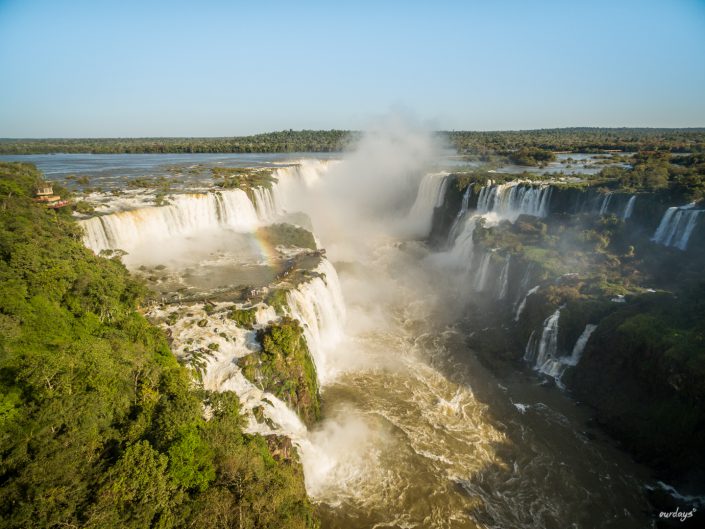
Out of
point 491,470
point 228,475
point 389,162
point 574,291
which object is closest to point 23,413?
point 228,475

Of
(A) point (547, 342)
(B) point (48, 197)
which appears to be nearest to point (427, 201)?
(A) point (547, 342)

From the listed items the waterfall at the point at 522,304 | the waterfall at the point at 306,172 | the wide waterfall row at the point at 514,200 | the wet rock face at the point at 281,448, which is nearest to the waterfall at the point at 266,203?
the waterfall at the point at 306,172

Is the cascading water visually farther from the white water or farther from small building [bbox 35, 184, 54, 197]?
small building [bbox 35, 184, 54, 197]

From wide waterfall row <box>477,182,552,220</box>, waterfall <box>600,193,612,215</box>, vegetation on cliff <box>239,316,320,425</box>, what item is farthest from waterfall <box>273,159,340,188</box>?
waterfall <box>600,193,612,215</box>

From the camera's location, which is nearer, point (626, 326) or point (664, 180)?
point (626, 326)

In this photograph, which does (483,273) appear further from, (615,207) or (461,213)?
(615,207)

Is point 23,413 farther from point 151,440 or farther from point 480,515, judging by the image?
point 480,515
